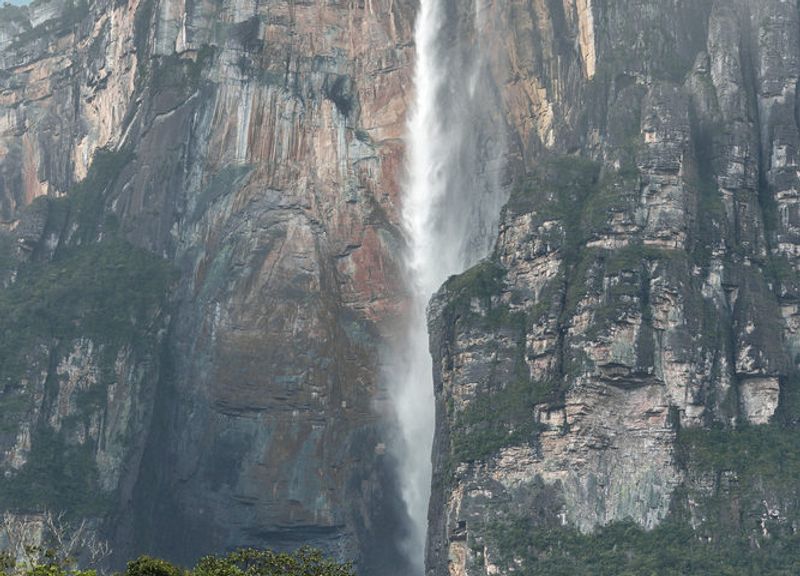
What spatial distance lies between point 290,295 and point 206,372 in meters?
6.17

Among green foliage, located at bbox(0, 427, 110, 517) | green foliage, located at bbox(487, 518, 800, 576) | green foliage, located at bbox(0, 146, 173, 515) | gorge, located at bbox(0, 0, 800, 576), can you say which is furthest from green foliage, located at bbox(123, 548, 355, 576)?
green foliage, located at bbox(0, 146, 173, 515)

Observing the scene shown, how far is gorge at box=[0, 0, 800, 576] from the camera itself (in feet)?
299

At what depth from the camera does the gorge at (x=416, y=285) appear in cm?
9106

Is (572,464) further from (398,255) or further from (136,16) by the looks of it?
(136,16)

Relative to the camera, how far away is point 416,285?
110 meters

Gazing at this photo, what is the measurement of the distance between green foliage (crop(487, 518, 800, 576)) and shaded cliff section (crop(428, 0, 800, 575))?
9 centimetres

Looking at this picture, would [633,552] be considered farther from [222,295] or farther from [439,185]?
[222,295]

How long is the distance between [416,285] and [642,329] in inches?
826

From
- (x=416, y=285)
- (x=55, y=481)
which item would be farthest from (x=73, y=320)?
(x=416, y=285)

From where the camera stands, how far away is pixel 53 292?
10956 centimetres

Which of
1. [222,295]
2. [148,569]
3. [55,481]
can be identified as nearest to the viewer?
[148,569]

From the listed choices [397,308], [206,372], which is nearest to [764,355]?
[397,308]

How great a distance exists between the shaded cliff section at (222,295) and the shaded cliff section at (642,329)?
32.9 feet

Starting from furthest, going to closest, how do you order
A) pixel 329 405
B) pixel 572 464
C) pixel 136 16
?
pixel 136 16 < pixel 329 405 < pixel 572 464
